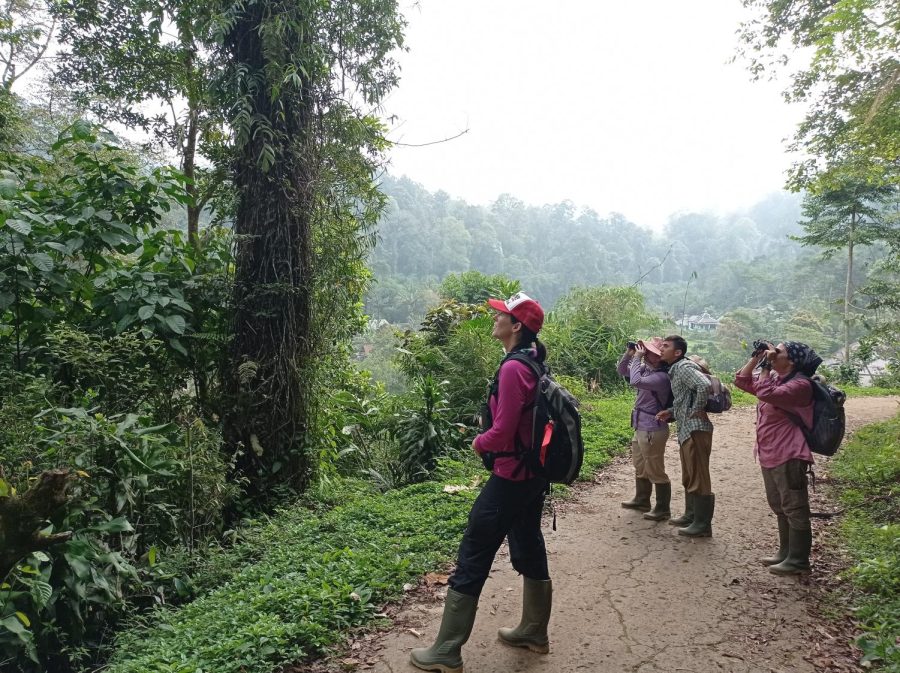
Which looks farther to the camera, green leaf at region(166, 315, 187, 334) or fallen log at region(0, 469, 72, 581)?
green leaf at region(166, 315, 187, 334)

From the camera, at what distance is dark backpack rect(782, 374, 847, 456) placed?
3.76 m

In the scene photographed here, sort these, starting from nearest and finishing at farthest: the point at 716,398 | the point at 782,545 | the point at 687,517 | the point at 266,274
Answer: the point at 782,545 < the point at 716,398 < the point at 687,517 < the point at 266,274

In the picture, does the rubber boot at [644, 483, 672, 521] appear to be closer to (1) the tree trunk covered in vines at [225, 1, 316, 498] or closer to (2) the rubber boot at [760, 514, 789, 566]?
(2) the rubber boot at [760, 514, 789, 566]

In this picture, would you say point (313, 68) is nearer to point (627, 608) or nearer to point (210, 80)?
point (210, 80)

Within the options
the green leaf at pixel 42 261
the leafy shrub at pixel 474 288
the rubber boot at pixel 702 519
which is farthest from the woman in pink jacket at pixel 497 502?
the leafy shrub at pixel 474 288

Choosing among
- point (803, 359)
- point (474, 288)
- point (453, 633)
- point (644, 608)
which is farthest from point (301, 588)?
point (474, 288)

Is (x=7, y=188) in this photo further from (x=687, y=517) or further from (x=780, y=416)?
(x=687, y=517)

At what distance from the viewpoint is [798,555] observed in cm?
398

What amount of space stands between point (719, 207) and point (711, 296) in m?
53.6

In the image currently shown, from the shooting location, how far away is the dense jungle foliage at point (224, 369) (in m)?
3.20

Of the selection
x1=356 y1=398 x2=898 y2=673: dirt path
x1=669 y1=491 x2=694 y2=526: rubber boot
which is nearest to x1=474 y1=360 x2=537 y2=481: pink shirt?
x1=356 y1=398 x2=898 y2=673: dirt path

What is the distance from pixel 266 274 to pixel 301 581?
3.07 meters

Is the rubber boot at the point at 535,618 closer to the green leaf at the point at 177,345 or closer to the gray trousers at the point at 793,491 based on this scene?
the gray trousers at the point at 793,491

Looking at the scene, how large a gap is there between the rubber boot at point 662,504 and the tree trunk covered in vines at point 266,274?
3.51 m
